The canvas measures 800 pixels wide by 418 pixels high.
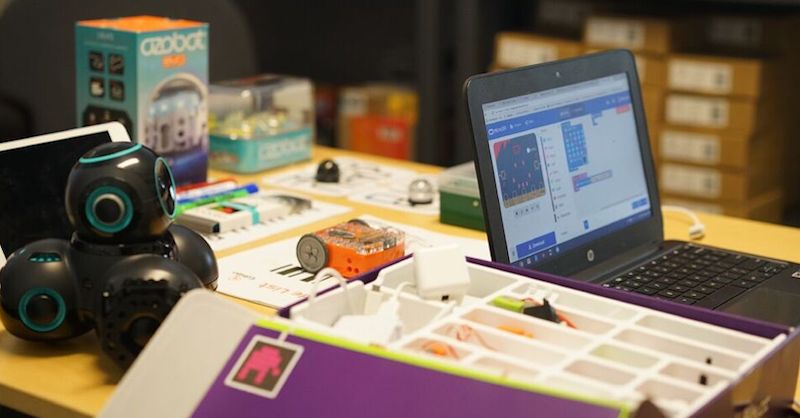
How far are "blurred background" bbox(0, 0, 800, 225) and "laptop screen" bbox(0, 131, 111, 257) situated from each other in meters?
0.72

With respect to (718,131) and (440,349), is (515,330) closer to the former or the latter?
(440,349)

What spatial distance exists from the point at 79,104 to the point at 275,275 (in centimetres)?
55

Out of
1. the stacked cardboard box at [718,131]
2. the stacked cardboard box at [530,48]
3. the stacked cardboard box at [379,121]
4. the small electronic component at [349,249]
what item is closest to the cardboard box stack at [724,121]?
the stacked cardboard box at [718,131]

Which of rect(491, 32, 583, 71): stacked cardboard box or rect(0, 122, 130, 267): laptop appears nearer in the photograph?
rect(0, 122, 130, 267): laptop

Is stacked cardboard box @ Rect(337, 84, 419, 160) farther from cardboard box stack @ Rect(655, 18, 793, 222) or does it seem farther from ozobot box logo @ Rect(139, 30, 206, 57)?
ozobot box logo @ Rect(139, 30, 206, 57)

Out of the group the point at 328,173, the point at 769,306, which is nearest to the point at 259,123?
the point at 328,173

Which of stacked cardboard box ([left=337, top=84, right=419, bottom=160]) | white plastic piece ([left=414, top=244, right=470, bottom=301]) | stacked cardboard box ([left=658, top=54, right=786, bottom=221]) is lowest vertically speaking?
stacked cardboard box ([left=337, top=84, right=419, bottom=160])

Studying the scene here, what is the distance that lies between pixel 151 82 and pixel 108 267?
2.01 ft

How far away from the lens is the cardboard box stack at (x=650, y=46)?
2.39 m

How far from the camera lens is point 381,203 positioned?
5.34 feet

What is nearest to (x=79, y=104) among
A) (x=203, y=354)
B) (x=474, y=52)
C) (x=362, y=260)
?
(x=362, y=260)

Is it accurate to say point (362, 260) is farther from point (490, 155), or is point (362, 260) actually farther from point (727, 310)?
point (727, 310)

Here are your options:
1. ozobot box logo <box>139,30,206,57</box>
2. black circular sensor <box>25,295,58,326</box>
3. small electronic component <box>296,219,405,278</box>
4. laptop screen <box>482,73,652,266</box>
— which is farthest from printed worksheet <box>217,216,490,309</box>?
ozobot box logo <box>139,30,206,57</box>

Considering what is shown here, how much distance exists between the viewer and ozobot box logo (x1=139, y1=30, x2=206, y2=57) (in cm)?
154
